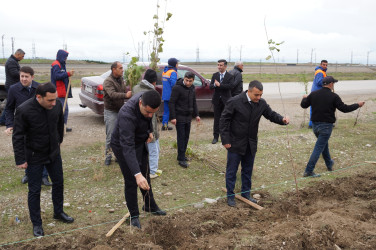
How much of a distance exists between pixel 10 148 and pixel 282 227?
597cm

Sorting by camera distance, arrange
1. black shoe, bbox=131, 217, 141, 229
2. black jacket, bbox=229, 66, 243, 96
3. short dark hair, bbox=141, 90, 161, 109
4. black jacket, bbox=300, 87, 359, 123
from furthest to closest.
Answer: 1. black jacket, bbox=229, 66, 243, 96
2. black jacket, bbox=300, 87, 359, 123
3. black shoe, bbox=131, 217, 141, 229
4. short dark hair, bbox=141, 90, 161, 109

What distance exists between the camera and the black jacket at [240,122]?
16.2 feet

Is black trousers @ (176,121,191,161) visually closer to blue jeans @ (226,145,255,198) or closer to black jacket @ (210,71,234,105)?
blue jeans @ (226,145,255,198)

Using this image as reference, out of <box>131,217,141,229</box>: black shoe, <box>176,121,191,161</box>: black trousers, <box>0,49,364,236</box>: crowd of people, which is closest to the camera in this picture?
<box>0,49,364,236</box>: crowd of people

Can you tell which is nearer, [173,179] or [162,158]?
[173,179]

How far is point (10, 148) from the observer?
7500 mm

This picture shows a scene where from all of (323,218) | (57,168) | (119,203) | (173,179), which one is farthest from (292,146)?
(57,168)

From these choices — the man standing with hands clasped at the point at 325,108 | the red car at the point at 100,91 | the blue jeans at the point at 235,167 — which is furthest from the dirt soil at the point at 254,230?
the red car at the point at 100,91

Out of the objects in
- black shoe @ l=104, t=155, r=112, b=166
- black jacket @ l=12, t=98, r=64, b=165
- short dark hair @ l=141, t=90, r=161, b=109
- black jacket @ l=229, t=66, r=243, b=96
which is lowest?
black shoe @ l=104, t=155, r=112, b=166

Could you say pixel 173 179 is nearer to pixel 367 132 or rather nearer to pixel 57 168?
pixel 57 168

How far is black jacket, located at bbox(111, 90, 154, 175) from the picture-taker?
3.88m

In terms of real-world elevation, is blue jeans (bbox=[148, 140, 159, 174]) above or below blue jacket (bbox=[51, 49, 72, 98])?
below

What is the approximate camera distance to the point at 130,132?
393 cm

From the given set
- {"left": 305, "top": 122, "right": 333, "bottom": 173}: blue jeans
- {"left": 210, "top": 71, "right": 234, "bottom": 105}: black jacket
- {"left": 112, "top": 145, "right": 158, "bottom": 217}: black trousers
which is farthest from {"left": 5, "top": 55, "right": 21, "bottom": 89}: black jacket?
{"left": 305, "top": 122, "right": 333, "bottom": 173}: blue jeans
